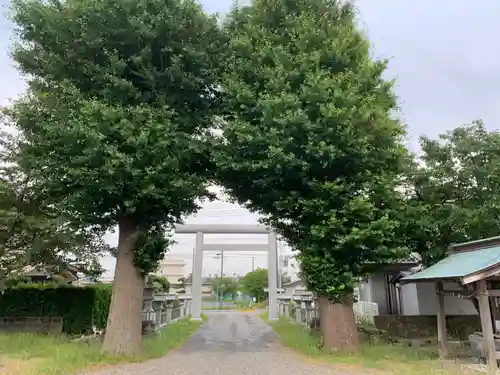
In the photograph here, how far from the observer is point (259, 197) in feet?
37.3

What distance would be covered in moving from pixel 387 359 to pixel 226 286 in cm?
6670

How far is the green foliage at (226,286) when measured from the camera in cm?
7137

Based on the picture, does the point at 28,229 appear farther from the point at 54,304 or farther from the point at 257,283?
the point at 257,283

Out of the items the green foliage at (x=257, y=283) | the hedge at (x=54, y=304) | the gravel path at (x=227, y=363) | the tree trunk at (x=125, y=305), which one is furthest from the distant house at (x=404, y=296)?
the green foliage at (x=257, y=283)

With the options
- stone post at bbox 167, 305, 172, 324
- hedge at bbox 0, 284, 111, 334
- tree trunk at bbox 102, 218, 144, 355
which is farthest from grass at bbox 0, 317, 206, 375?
stone post at bbox 167, 305, 172, 324

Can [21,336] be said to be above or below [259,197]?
below

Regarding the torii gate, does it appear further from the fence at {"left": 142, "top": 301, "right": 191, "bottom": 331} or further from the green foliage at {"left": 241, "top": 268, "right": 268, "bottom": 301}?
the green foliage at {"left": 241, "top": 268, "right": 268, "bottom": 301}

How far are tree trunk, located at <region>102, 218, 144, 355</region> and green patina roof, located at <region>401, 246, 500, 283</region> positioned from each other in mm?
7029

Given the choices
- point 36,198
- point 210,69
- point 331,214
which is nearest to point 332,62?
point 210,69

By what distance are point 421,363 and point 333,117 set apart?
597 centimetres

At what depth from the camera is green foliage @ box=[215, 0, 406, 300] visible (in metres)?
9.62

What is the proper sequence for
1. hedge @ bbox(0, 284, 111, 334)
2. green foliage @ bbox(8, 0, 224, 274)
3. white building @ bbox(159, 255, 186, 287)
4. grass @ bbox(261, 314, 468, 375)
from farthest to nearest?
1. white building @ bbox(159, 255, 186, 287)
2. hedge @ bbox(0, 284, 111, 334)
3. green foliage @ bbox(8, 0, 224, 274)
4. grass @ bbox(261, 314, 468, 375)

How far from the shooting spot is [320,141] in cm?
949

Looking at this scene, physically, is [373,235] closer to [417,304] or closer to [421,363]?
[421,363]
